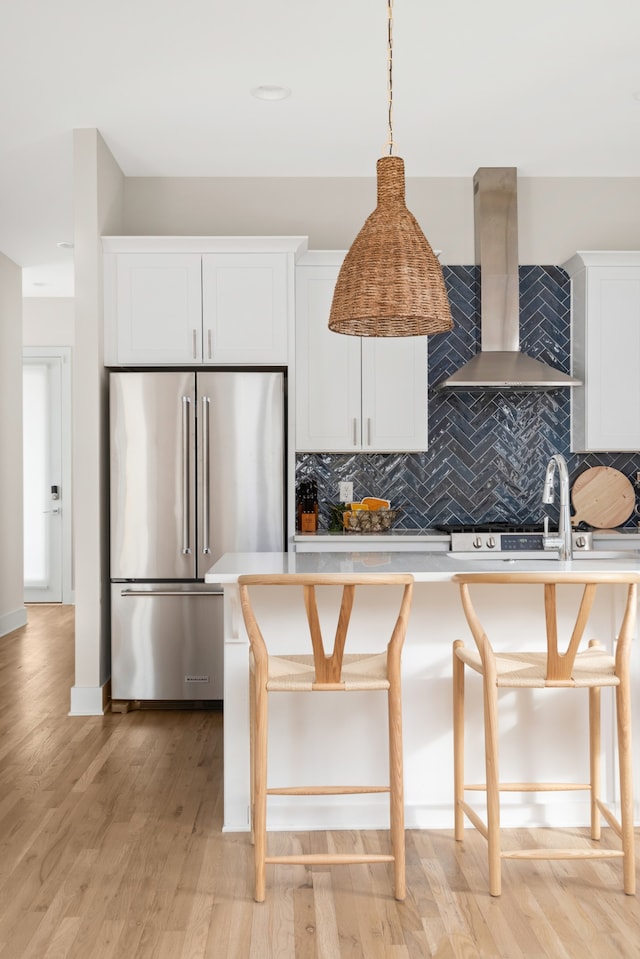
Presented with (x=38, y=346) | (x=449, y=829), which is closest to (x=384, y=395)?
(x=449, y=829)

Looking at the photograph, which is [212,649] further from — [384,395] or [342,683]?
[342,683]

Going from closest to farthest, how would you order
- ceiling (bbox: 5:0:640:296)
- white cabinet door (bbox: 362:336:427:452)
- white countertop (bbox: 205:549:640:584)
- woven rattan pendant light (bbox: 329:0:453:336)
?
woven rattan pendant light (bbox: 329:0:453:336) < white countertop (bbox: 205:549:640:584) < ceiling (bbox: 5:0:640:296) < white cabinet door (bbox: 362:336:427:452)

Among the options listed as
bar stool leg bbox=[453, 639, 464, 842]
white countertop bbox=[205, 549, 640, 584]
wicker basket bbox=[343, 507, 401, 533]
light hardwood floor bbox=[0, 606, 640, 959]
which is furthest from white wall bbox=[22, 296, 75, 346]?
bar stool leg bbox=[453, 639, 464, 842]

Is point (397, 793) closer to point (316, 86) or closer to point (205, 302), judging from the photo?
point (205, 302)

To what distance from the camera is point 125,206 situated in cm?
515

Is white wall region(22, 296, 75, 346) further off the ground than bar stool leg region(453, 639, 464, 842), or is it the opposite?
white wall region(22, 296, 75, 346)

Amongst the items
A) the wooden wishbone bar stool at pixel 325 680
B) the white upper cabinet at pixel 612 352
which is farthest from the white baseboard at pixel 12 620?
the wooden wishbone bar stool at pixel 325 680

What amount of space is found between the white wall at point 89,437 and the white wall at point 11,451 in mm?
2439

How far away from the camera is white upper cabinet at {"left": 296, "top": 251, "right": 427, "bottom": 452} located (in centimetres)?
487

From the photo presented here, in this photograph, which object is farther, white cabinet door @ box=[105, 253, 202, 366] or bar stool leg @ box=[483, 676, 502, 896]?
white cabinet door @ box=[105, 253, 202, 366]

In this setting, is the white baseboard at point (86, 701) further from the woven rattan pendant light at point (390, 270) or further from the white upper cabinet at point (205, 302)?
the woven rattan pendant light at point (390, 270)

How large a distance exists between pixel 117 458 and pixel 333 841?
2.38 metres

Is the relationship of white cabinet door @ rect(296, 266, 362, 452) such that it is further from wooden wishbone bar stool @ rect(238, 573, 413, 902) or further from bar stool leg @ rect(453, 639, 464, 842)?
wooden wishbone bar stool @ rect(238, 573, 413, 902)

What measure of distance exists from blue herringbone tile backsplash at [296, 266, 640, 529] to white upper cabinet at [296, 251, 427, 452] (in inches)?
12.0
